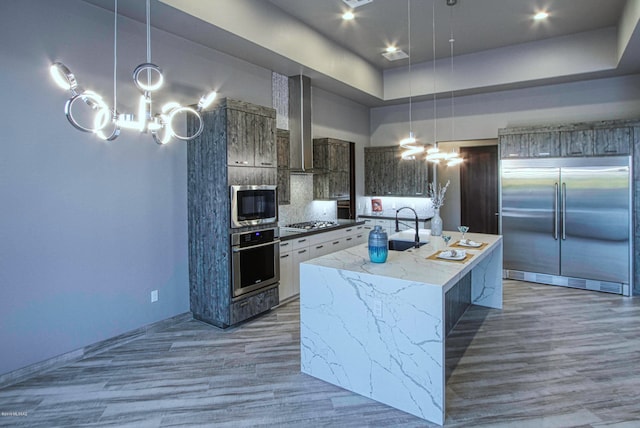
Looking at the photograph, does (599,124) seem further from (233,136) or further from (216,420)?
(216,420)

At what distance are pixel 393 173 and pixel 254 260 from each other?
159 inches

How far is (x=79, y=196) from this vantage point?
11.0 ft

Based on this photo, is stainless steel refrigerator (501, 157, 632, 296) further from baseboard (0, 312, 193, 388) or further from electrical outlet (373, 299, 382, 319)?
baseboard (0, 312, 193, 388)

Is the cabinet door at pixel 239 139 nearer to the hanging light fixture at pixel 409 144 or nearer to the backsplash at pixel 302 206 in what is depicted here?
the backsplash at pixel 302 206

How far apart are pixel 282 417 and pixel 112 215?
8.10 ft

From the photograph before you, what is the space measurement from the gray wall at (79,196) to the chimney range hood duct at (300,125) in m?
1.65

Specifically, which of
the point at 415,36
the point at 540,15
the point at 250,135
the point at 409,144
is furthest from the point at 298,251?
the point at 540,15

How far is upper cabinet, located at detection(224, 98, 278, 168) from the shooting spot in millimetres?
3987

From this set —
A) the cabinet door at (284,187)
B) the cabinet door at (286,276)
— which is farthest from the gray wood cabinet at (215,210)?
the cabinet door at (284,187)

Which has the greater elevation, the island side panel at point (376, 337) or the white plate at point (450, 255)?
the white plate at point (450, 255)

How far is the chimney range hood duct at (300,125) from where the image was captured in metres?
5.60

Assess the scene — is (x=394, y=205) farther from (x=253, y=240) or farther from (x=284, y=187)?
(x=253, y=240)

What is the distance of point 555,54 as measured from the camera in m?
5.64

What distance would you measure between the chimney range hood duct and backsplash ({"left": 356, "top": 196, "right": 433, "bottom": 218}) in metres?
2.11
